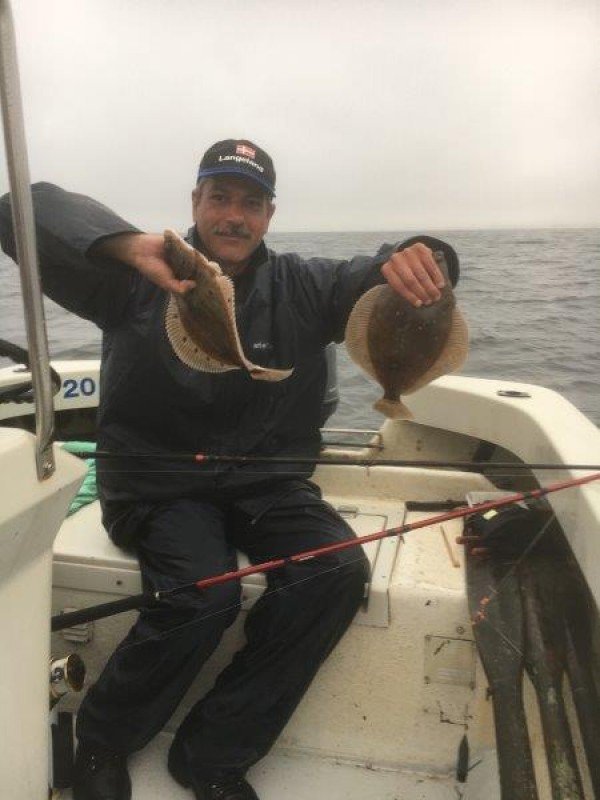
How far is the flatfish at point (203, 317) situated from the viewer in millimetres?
2281

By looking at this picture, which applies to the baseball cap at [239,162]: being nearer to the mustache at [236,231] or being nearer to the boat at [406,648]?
the mustache at [236,231]

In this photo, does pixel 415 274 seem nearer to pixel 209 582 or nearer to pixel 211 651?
pixel 209 582

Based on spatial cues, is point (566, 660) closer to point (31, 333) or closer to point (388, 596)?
point (388, 596)

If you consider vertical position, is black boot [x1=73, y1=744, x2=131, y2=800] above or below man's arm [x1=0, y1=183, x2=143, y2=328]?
below

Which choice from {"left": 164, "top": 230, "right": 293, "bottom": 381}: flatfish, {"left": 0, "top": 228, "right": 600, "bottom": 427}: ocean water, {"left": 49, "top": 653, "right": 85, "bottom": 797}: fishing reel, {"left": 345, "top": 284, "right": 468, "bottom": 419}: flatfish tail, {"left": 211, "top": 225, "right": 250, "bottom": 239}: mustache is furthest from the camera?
{"left": 0, "top": 228, "right": 600, "bottom": 427}: ocean water

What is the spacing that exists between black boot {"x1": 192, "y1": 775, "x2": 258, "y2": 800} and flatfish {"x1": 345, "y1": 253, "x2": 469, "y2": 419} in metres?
1.54

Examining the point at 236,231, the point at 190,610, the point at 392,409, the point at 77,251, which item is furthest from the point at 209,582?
the point at 236,231

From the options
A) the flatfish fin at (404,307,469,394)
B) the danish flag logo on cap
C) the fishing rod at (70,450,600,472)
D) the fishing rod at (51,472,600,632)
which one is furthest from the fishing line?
the danish flag logo on cap

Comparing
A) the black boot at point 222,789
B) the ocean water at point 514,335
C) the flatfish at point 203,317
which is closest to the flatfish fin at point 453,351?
the flatfish at point 203,317

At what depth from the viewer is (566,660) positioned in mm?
2496

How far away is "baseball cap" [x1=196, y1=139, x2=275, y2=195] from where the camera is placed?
324cm

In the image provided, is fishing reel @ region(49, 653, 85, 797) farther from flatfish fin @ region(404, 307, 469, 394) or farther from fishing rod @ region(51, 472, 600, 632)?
flatfish fin @ region(404, 307, 469, 394)

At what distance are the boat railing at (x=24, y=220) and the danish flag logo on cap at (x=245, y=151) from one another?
6.36 ft

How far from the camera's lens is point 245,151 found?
3291mm
